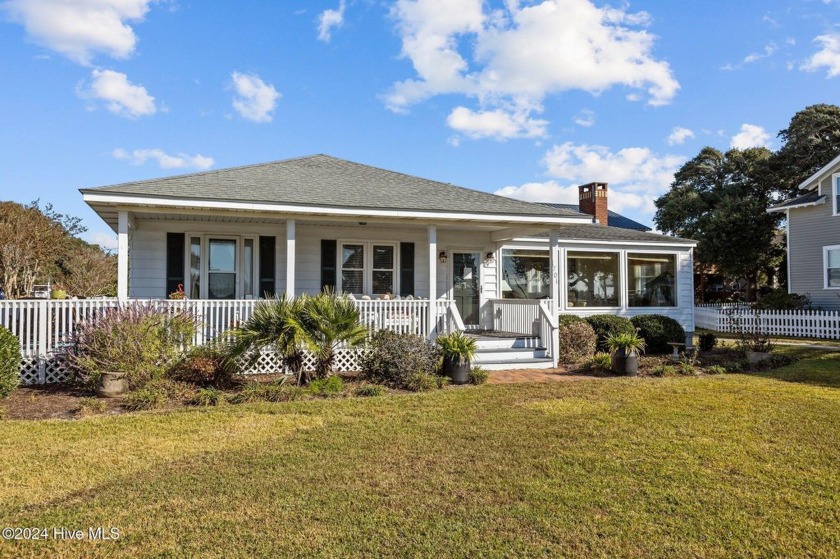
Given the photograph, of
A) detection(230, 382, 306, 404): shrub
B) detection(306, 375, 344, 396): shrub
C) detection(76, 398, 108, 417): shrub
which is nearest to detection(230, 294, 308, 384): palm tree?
detection(306, 375, 344, 396): shrub

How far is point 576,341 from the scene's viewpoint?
12422 mm

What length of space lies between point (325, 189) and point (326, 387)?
468cm

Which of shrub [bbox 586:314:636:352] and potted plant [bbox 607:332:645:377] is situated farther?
shrub [bbox 586:314:636:352]

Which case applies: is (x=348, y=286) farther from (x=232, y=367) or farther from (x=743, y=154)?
(x=743, y=154)

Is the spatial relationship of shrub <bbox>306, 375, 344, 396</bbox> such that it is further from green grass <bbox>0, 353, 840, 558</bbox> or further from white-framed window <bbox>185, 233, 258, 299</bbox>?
white-framed window <bbox>185, 233, 258, 299</bbox>

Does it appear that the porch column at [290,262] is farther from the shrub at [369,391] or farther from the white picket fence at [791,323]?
the white picket fence at [791,323]

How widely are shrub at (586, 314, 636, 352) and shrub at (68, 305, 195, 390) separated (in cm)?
946

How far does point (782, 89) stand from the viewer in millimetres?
15273

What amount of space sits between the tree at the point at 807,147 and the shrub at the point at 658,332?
22571 mm

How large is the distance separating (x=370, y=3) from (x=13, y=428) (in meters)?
12.1

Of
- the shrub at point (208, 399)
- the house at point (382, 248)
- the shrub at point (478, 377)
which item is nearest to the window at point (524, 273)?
the house at point (382, 248)

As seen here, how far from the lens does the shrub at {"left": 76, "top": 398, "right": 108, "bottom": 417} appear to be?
7.18 metres

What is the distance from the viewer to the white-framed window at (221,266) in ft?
39.1

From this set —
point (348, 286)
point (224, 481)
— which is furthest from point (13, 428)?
point (348, 286)
